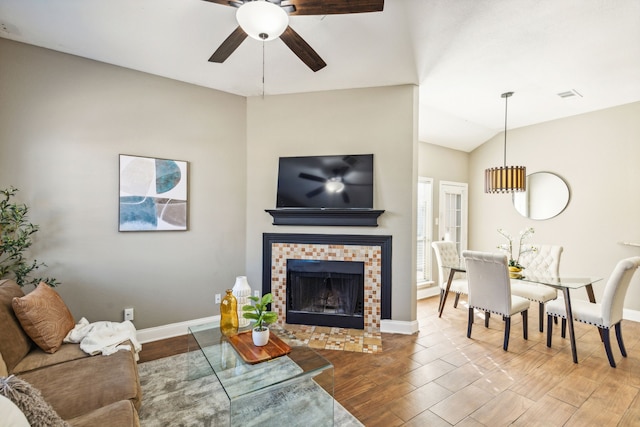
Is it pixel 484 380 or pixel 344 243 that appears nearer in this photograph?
pixel 484 380

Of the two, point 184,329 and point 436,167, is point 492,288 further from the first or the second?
point 184,329

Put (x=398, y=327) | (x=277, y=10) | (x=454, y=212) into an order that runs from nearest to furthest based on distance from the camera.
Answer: (x=277, y=10), (x=398, y=327), (x=454, y=212)

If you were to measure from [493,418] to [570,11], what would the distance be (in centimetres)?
288

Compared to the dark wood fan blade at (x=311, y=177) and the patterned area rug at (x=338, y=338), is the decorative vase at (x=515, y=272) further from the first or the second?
the dark wood fan blade at (x=311, y=177)

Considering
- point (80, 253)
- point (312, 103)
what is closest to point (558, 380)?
point (312, 103)

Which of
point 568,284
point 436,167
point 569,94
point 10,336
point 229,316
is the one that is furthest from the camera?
point 436,167

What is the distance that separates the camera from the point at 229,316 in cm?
230

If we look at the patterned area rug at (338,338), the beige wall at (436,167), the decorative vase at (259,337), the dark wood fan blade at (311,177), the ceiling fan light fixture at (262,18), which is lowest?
the patterned area rug at (338,338)

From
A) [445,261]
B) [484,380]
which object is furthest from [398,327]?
[445,261]

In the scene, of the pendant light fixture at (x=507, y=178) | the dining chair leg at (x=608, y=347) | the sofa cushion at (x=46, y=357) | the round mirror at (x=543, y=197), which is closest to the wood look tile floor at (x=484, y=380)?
the dining chair leg at (x=608, y=347)

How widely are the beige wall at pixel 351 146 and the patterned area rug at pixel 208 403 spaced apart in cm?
140

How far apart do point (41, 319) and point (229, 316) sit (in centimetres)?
118

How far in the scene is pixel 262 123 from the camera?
3646 millimetres

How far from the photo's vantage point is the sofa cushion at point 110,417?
131cm
